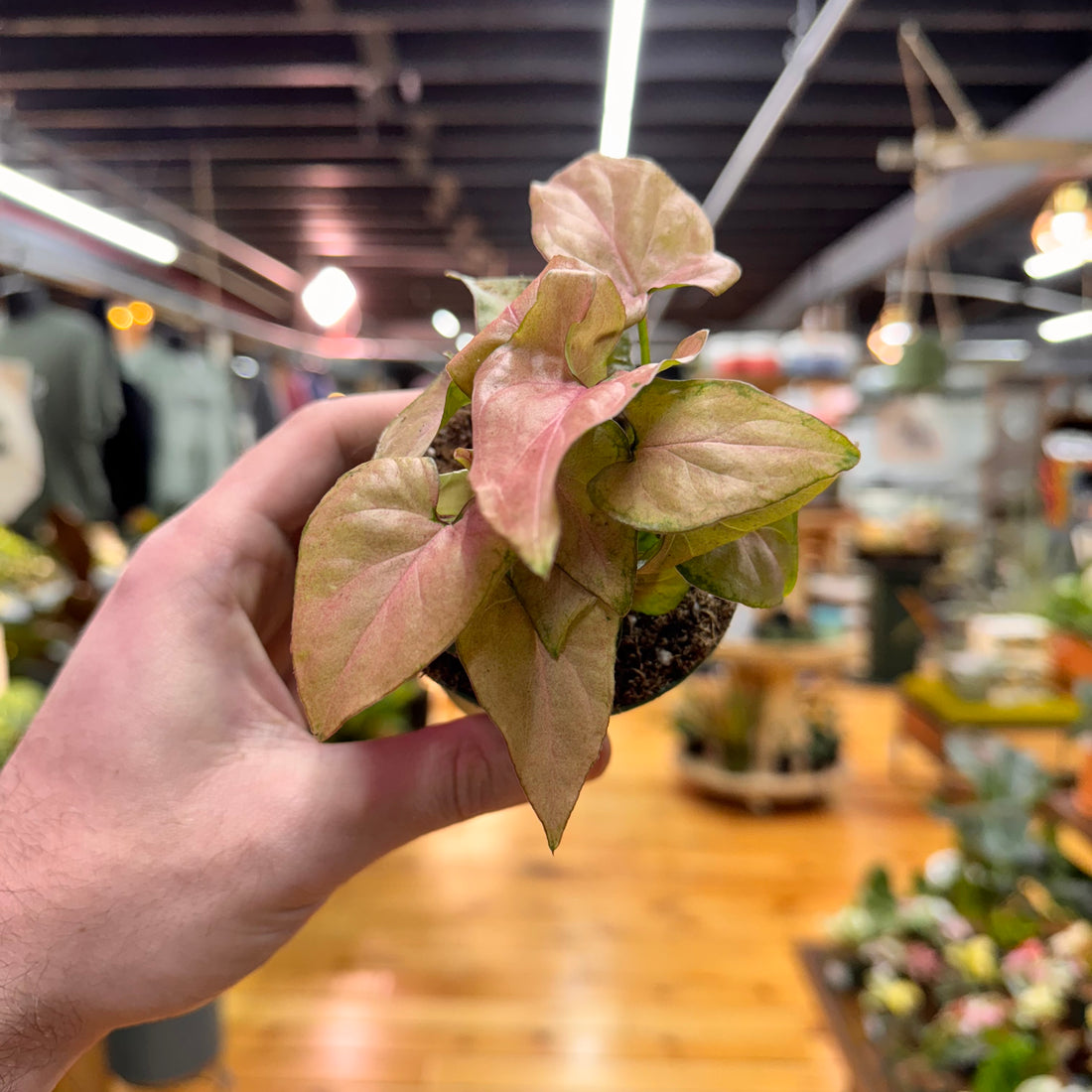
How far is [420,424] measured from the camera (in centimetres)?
52

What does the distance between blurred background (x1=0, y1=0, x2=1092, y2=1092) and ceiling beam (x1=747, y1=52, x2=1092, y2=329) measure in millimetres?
38

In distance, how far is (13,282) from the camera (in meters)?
2.66

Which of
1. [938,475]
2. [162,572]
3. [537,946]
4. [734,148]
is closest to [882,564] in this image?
[938,475]

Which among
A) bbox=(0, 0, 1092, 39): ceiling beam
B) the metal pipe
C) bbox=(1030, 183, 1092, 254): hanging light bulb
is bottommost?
bbox=(1030, 183, 1092, 254): hanging light bulb

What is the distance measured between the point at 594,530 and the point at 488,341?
123 mm

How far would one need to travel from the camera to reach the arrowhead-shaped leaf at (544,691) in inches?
17.9

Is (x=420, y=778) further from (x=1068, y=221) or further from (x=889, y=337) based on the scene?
(x=889, y=337)

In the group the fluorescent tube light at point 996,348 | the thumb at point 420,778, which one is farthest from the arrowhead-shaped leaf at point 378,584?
the fluorescent tube light at point 996,348

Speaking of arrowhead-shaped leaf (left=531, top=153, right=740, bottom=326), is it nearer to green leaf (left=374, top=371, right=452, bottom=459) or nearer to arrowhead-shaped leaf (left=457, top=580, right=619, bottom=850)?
green leaf (left=374, top=371, right=452, bottom=459)

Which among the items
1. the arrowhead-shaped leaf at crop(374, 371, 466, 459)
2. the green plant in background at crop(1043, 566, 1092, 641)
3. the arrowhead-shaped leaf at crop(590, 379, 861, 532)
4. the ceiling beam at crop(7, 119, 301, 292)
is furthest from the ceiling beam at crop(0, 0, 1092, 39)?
the arrowhead-shaped leaf at crop(590, 379, 861, 532)

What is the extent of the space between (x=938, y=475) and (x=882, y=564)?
2.27m

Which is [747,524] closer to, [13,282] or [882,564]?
[13,282]

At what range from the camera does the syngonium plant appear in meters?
0.41

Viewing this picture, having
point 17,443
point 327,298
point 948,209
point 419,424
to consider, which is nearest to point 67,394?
point 17,443
